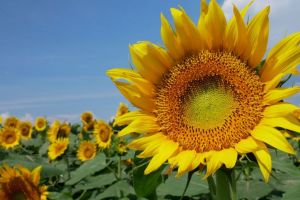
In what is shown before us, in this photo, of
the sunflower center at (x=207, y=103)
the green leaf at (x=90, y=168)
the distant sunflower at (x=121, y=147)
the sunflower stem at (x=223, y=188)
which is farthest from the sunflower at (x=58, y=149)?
the sunflower stem at (x=223, y=188)

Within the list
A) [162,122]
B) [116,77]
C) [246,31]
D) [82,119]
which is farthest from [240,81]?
[82,119]

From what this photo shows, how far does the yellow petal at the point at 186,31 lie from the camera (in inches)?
85.6

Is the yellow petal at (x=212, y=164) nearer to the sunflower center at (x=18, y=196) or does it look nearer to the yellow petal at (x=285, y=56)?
the yellow petal at (x=285, y=56)

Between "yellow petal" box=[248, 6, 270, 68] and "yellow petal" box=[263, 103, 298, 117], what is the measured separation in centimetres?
22

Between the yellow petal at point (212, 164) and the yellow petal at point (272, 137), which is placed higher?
the yellow petal at point (272, 137)

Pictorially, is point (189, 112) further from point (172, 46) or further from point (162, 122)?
point (172, 46)

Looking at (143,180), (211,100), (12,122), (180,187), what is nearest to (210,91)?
(211,100)

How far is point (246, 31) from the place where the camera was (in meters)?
2.10

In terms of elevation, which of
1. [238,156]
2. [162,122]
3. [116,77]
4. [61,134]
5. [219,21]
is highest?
[61,134]

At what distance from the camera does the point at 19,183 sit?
3.96 metres

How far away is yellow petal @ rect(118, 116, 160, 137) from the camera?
89.7 inches

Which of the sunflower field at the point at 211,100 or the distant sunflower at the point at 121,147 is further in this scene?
the distant sunflower at the point at 121,147

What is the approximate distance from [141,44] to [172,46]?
5.7 inches

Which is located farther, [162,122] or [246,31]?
[162,122]
